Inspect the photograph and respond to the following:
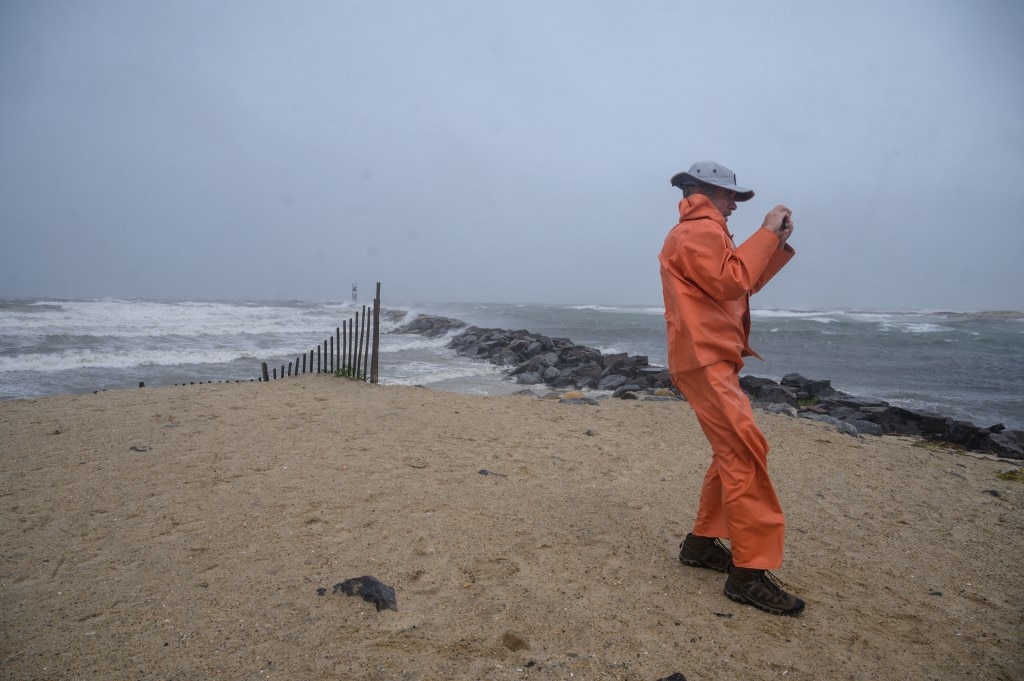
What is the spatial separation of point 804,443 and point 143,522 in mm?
6192

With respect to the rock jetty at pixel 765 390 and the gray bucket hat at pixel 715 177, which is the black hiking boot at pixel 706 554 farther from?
the rock jetty at pixel 765 390

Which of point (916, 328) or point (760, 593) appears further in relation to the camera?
point (916, 328)

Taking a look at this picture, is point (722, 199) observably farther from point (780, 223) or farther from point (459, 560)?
point (459, 560)

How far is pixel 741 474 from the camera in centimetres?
262

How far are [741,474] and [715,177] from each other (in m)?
1.41

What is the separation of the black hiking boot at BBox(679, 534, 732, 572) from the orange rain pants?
0.39 m

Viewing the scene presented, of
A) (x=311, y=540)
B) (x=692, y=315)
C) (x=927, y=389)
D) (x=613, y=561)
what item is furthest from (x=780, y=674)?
(x=927, y=389)

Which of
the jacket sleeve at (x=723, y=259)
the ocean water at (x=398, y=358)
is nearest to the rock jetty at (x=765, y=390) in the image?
the ocean water at (x=398, y=358)

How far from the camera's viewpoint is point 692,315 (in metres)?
2.69

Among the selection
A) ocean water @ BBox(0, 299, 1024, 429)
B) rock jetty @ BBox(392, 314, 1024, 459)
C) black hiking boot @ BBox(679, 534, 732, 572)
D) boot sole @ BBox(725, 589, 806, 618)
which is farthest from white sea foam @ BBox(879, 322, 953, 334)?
boot sole @ BBox(725, 589, 806, 618)

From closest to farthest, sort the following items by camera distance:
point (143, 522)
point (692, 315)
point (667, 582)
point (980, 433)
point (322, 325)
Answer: point (692, 315)
point (667, 582)
point (143, 522)
point (980, 433)
point (322, 325)

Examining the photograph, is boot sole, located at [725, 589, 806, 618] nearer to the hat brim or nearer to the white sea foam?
the hat brim

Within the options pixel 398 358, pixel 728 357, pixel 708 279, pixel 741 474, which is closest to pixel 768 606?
pixel 741 474

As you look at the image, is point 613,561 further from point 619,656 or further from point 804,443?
point 804,443
